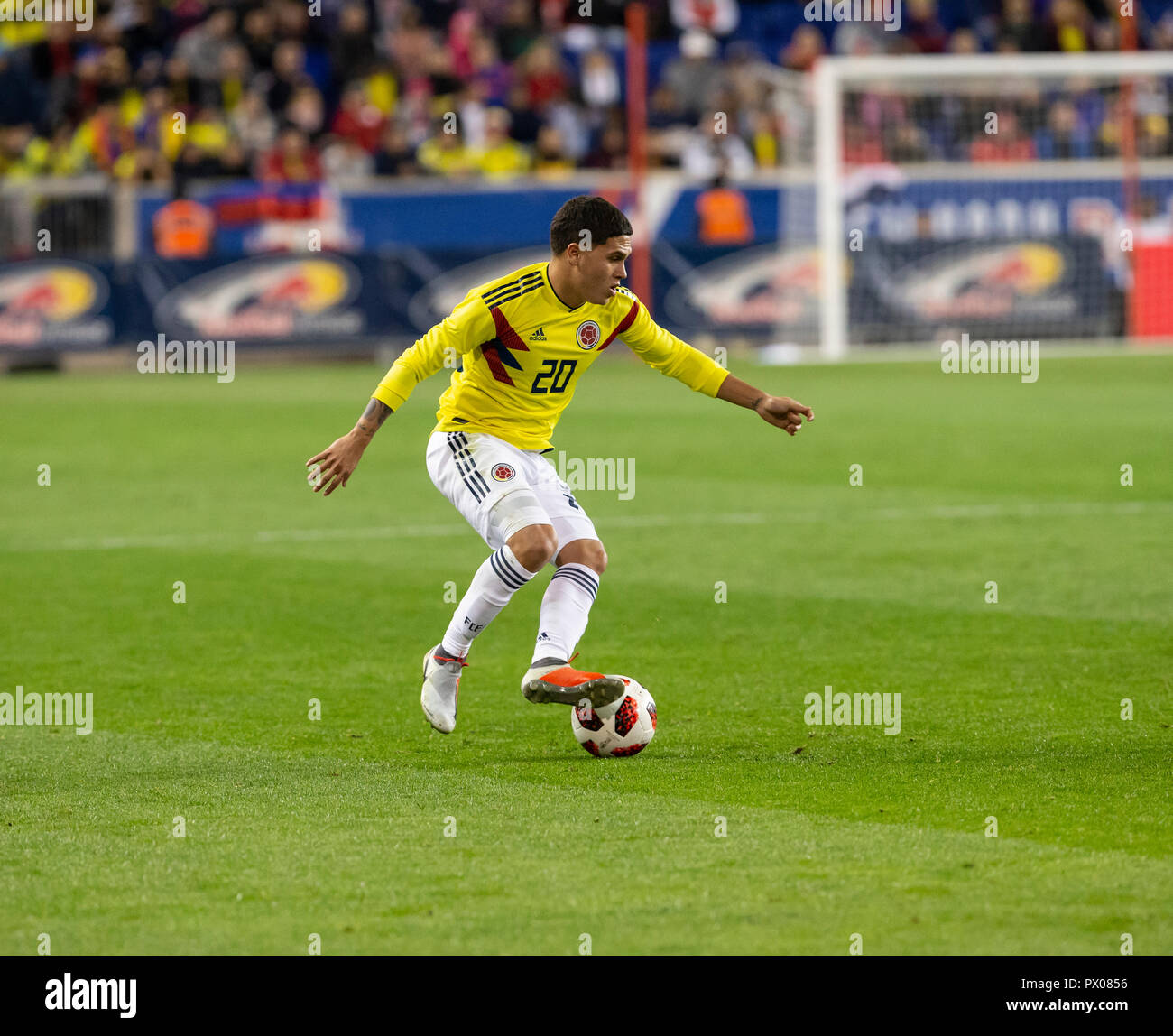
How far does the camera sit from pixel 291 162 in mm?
26375

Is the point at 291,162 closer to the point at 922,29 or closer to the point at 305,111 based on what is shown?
the point at 305,111

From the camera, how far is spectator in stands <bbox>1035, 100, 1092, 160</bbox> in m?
26.0

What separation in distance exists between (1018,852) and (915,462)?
10.2 metres

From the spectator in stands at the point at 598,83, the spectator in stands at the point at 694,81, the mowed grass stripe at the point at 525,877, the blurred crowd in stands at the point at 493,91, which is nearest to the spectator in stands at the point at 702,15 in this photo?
the blurred crowd in stands at the point at 493,91

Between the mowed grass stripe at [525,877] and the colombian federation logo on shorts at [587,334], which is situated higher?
the colombian federation logo on shorts at [587,334]

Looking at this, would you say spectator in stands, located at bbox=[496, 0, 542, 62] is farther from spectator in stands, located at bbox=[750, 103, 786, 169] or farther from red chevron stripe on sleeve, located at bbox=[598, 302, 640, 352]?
red chevron stripe on sleeve, located at bbox=[598, 302, 640, 352]

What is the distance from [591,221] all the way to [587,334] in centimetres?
50

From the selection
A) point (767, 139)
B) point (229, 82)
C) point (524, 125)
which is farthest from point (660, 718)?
point (229, 82)

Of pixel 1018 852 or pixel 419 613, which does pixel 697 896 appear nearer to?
pixel 1018 852

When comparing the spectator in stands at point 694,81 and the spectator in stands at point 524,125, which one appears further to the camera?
the spectator in stands at point 694,81

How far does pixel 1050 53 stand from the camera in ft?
98.2

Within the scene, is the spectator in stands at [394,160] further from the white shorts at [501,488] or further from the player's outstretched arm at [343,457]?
the player's outstretched arm at [343,457]

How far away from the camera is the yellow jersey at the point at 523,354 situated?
22.8ft
